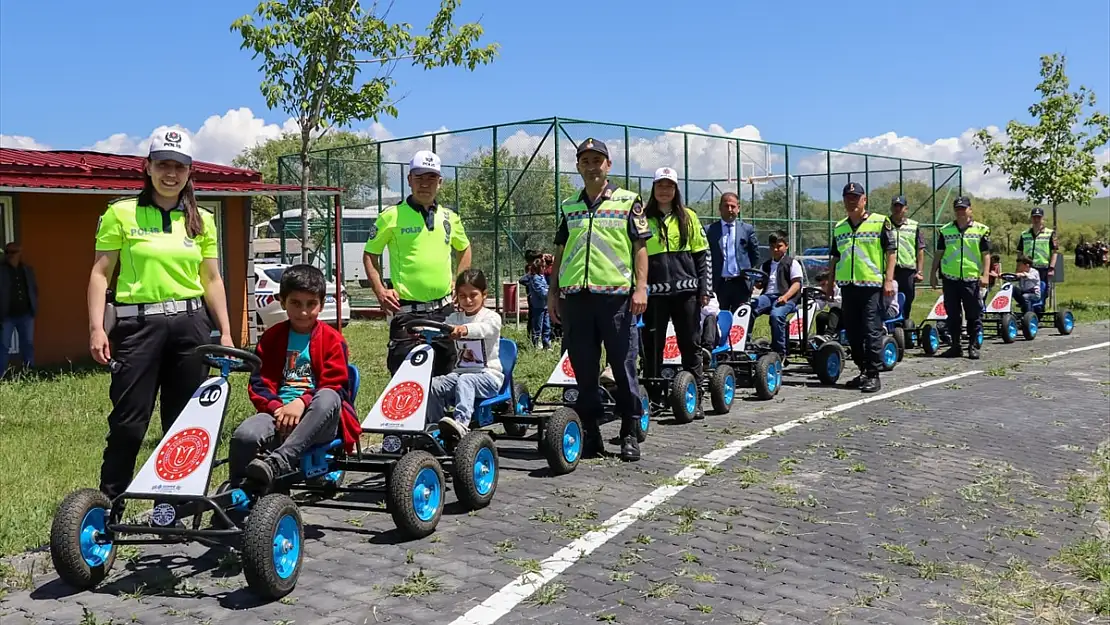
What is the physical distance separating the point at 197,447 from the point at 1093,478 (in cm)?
590

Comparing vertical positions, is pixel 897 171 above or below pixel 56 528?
above

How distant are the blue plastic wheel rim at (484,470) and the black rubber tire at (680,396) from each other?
10.1 feet

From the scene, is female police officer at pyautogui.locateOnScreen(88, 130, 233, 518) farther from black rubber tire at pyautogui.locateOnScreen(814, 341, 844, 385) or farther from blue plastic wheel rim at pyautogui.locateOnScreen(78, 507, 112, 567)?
black rubber tire at pyautogui.locateOnScreen(814, 341, 844, 385)

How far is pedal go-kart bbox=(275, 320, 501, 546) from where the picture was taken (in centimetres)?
537

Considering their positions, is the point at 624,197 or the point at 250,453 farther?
the point at 624,197

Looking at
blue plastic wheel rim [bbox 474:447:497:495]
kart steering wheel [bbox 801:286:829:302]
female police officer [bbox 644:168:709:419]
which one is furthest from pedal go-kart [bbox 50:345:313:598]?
kart steering wheel [bbox 801:286:829:302]

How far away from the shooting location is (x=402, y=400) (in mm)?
6164

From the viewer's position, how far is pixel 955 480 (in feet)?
23.4

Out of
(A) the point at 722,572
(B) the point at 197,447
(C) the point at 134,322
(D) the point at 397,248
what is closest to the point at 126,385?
(C) the point at 134,322

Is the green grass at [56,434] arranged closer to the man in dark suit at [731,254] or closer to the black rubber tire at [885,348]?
the man in dark suit at [731,254]

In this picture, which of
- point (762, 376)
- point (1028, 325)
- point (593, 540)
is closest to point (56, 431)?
point (593, 540)

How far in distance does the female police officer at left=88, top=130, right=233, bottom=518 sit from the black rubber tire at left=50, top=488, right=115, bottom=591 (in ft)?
2.30

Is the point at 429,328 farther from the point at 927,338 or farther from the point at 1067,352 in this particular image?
the point at 1067,352

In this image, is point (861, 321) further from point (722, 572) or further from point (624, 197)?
point (722, 572)
